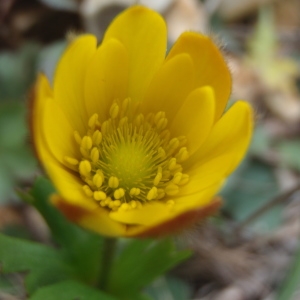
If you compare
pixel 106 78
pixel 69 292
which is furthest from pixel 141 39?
pixel 69 292

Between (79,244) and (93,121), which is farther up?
(93,121)

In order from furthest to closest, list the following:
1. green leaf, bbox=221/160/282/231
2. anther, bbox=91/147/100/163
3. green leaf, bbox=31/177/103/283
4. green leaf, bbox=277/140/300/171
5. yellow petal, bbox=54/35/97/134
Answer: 1. green leaf, bbox=277/140/300/171
2. green leaf, bbox=221/160/282/231
3. green leaf, bbox=31/177/103/283
4. anther, bbox=91/147/100/163
5. yellow petal, bbox=54/35/97/134

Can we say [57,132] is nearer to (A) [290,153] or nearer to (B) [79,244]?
(B) [79,244]

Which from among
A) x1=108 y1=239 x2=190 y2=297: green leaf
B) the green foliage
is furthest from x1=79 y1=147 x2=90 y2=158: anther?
the green foliage

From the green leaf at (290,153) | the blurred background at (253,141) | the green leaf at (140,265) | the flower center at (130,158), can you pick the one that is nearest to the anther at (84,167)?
the flower center at (130,158)

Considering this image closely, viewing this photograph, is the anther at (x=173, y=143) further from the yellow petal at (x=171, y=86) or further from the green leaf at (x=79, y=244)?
the green leaf at (x=79, y=244)

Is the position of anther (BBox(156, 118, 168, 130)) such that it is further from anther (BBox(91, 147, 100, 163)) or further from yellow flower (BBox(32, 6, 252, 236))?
anther (BBox(91, 147, 100, 163))
